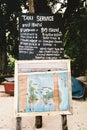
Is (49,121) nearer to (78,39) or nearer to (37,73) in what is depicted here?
(37,73)

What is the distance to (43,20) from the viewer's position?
26.2 feet

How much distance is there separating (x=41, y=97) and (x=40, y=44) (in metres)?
1.61

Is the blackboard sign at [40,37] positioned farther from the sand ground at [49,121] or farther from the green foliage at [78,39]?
the green foliage at [78,39]

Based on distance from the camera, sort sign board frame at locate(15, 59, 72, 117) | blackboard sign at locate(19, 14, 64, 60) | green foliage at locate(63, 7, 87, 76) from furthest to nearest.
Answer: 1. green foliage at locate(63, 7, 87, 76)
2. blackboard sign at locate(19, 14, 64, 60)
3. sign board frame at locate(15, 59, 72, 117)

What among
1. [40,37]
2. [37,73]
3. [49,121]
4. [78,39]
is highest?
[40,37]

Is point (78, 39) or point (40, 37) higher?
point (40, 37)

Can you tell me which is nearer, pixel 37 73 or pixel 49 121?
pixel 37 73

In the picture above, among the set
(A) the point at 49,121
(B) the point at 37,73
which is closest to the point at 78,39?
(A) the point at 49,121

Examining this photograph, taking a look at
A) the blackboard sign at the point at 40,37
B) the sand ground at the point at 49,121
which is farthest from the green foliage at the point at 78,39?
the blackboard sign at the point at 40,37

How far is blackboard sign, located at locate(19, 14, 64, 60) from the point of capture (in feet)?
26.0

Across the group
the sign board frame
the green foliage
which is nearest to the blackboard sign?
the sign board frame

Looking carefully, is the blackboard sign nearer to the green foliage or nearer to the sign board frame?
the sign board frame

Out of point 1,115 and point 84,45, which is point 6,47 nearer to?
point 84,45

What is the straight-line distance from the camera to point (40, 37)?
802cm
